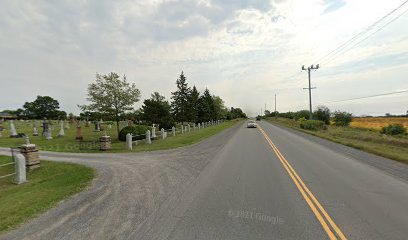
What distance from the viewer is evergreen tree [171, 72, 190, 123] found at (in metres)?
48.1

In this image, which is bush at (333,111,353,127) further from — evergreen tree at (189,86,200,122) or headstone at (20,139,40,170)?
headstone at (20,139,40,170)

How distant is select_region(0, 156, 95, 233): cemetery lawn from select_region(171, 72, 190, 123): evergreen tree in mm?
36512

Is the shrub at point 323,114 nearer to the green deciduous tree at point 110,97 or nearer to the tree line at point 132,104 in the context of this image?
the tree line at point 132,104

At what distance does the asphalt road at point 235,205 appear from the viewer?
446cm

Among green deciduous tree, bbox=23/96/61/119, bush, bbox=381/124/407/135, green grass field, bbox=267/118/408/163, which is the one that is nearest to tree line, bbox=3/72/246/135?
green grass field, bbox=267/118/408/163

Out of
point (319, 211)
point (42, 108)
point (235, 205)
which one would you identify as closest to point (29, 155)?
point (235, 205)

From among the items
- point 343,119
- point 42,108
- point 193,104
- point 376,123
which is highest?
point 42,108

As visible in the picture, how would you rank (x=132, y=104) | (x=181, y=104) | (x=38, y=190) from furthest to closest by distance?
(x=181, y=104) → (x=132, y=104) → (x=38, y=190)

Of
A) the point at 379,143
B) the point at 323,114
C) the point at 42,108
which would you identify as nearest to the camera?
the point at 379,143

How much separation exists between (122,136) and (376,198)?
21868mm

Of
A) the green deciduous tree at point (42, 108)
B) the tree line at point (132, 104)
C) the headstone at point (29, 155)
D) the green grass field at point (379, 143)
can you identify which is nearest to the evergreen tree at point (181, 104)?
the tree line at point (132, 104)

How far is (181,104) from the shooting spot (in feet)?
159

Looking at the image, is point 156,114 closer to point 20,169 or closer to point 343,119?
point 20,169

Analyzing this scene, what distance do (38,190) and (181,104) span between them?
136 ft
